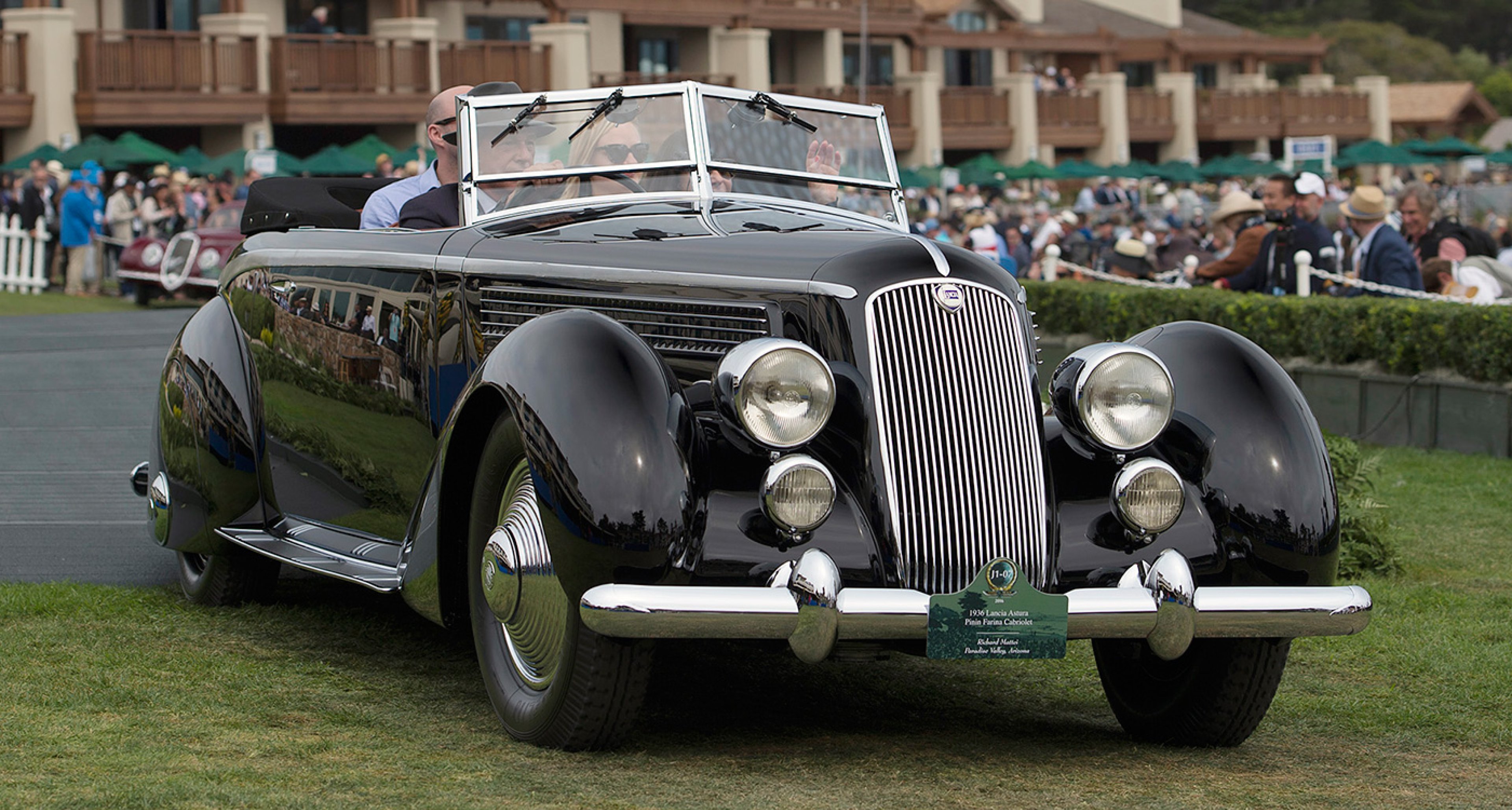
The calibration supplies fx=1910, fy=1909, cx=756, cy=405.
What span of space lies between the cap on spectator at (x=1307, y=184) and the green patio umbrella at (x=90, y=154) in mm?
22921

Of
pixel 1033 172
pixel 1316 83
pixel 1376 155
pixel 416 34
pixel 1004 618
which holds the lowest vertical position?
pixel 1004 618

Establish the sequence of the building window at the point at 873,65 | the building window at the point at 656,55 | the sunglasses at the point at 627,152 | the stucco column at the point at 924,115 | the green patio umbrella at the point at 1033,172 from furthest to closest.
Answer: the building window at the point at 873,65, the stucco column at the point at 924,115, the building window at the point at 656,55, the green patio umbrella at the point at 1033,172, the sunglasses at the point at 627,152

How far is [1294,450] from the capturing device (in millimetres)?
5020

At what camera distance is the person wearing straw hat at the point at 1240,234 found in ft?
48.6

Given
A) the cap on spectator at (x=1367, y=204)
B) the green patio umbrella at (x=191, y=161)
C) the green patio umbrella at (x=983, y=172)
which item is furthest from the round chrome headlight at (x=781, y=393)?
the green patio umbrella at (x=983, y=172)

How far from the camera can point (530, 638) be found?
4949 mm

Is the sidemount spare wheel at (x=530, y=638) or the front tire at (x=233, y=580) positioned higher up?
the sidemount spare wheel at (x=530, y=638)

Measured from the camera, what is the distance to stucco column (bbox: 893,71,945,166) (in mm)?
53250

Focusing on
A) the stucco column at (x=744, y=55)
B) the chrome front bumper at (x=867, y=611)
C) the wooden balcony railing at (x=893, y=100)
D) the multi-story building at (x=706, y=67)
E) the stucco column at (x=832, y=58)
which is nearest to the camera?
the chrome front bumper at (x=867, y=611)

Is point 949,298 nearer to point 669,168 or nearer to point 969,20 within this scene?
point 669,168

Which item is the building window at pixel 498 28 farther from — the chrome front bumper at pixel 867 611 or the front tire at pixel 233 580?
the chrome front bumper at pixel 867 611

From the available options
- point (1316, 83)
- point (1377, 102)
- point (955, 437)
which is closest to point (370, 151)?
point (955, 437)

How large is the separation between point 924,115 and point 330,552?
159ft

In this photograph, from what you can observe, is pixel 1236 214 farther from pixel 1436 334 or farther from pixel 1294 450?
pixel 1294 450
